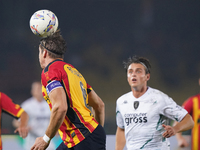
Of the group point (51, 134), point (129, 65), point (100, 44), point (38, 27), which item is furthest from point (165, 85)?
point (51, 134)

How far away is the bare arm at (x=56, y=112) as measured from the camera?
2041mm

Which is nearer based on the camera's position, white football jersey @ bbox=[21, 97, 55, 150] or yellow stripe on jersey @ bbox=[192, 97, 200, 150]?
yellow stripe on jersey @ bbox=[192, 97, 200, 150]

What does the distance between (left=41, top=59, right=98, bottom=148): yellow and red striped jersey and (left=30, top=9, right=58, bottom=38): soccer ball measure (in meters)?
0.58

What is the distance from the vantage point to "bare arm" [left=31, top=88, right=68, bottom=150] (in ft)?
6.70

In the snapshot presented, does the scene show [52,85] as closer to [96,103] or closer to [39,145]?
[39,145]

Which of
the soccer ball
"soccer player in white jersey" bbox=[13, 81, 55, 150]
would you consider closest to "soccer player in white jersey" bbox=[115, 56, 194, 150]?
the soccer ball

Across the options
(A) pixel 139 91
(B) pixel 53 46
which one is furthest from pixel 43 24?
(A) pixel 139 91

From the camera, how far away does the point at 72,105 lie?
2248mm

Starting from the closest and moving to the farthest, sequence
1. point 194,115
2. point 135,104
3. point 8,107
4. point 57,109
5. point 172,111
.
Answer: point 57,109 < point 172,111 < point 135,104 < point 8,107 < point 194,115

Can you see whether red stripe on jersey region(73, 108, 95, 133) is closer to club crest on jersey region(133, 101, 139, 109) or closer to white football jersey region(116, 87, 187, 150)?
white football jersey region(116, 87, 187, 150)

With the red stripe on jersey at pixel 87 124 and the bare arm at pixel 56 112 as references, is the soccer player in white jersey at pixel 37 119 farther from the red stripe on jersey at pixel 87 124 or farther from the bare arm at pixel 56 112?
the bare arm at pixel 56 112

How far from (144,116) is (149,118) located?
59mm

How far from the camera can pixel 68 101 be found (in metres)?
2.24

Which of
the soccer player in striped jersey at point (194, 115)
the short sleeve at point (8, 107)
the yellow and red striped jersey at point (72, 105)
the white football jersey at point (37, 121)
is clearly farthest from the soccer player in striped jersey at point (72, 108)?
the white football jersey at point (37, 121)
